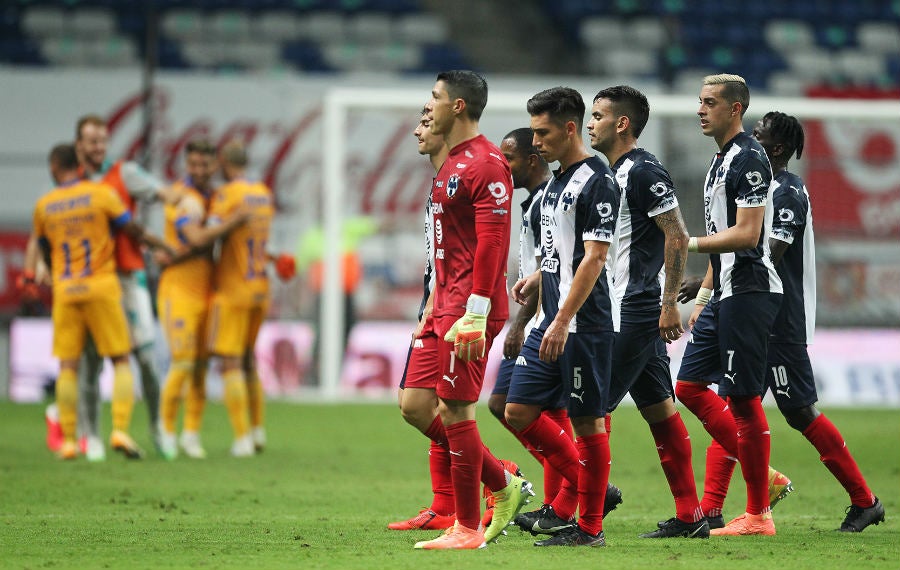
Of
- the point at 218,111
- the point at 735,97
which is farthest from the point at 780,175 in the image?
the point at 218,111

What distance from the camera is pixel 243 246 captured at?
1051cm

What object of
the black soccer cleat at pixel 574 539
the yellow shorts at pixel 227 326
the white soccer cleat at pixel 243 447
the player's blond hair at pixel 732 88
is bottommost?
the white soccer cleat at pixel 243 447

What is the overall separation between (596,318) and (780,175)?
1634mm

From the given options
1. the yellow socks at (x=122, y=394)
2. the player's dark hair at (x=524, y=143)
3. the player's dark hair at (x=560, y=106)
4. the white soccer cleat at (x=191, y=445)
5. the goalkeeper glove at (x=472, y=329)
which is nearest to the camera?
the goalkeeper glove at (x=472, y=329)

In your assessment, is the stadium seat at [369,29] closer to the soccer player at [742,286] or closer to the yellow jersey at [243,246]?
the yellow jersey at [243,246]

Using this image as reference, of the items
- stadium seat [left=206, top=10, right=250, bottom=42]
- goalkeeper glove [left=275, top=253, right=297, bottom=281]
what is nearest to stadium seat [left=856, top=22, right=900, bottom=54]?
stadium seat [left=206, top=10, right=250, bottom=42]

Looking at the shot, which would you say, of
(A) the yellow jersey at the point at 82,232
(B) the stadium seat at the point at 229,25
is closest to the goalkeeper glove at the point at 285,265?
(A) the yellow jersey at the point at 82,232

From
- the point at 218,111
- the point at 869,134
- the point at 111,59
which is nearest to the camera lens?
the point at 869,134

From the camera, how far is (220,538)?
5.94 m

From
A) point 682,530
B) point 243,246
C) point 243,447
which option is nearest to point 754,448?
point 682,530

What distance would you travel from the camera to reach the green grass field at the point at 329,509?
17.4 feet

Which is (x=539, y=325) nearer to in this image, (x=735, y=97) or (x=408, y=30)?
(x=735, y=97)

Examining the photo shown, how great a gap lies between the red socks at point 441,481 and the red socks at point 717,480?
120 cm

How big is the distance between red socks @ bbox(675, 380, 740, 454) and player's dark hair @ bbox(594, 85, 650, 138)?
1300 millimetres
